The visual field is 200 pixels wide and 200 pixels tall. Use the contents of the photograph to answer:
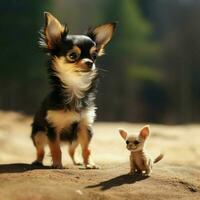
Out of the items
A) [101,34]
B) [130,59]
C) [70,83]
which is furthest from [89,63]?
[130,59]

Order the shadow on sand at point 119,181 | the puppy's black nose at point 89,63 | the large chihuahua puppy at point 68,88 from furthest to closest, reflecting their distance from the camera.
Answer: the large chihuahua puppy at point 68,88 < the puppy's black nose at point 89,63 < the shadow on sand at point 119,181

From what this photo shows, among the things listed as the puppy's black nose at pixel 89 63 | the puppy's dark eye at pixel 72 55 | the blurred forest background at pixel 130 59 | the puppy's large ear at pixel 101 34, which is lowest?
the blurred forest background at pixel 130 59

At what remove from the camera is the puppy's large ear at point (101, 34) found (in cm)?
595

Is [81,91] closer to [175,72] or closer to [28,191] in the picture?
[28,191]

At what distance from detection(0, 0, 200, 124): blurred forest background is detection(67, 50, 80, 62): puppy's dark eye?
11605 millimetres

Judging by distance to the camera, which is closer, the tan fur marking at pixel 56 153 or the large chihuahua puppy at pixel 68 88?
the large chihuahua puppy at pixel 68 88

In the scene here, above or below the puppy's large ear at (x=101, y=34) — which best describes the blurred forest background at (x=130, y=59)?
below

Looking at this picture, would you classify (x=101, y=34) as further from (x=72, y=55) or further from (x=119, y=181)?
(x=119, y=181)

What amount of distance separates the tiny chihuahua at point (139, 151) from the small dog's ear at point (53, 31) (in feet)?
3.81

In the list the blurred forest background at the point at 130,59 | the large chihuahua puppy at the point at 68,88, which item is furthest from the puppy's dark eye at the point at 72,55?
the blurred forest background at the point at 130,59

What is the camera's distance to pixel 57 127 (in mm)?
5598

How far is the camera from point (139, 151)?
5.08 m

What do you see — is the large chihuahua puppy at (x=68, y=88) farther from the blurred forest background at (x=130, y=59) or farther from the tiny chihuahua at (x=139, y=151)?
the blurred forest background at (x=130, y=59)

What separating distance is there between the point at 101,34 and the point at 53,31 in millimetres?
592
